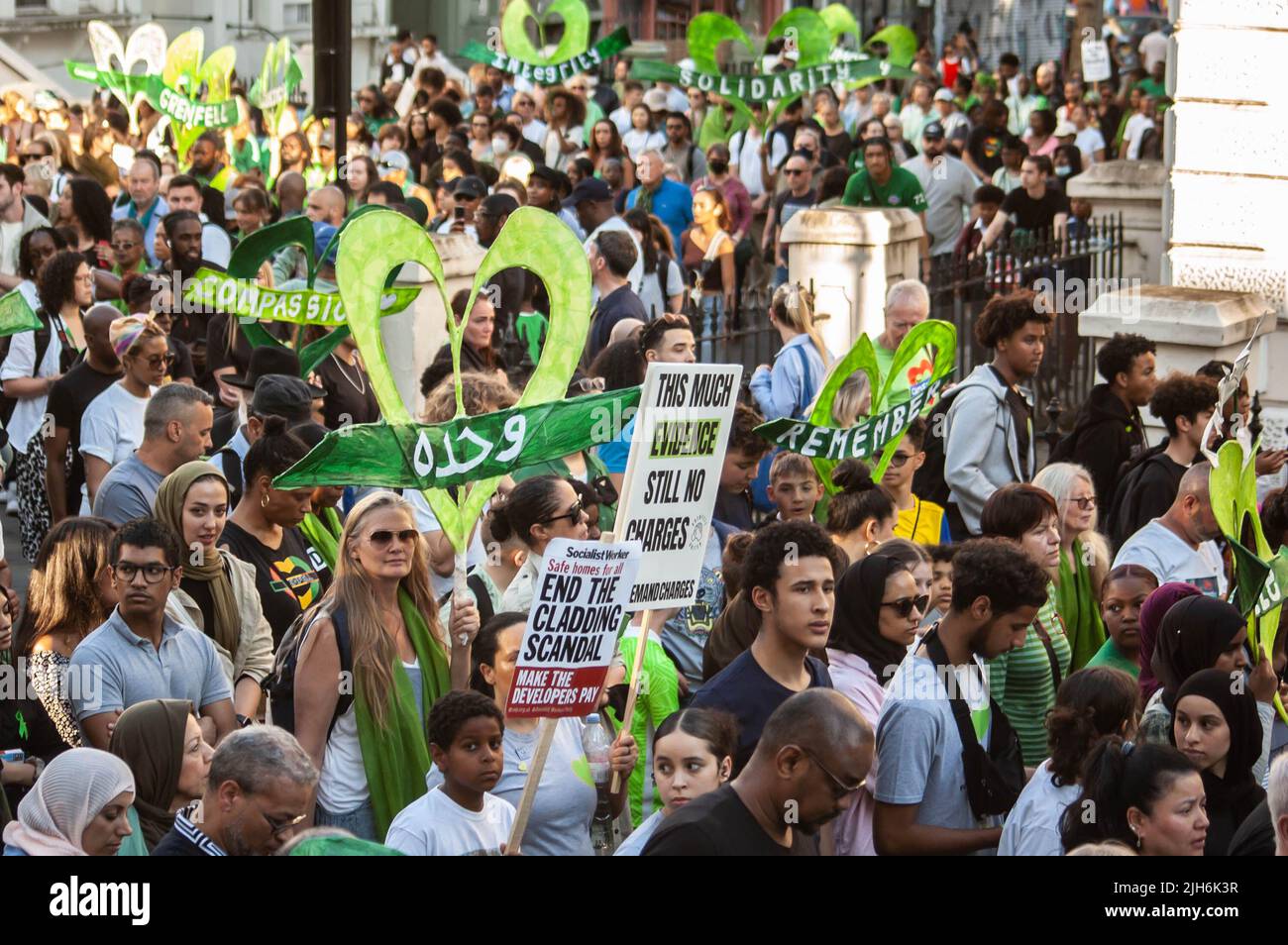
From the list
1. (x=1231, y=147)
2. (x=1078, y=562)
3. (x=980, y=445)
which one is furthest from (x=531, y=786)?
(x=1231, y=147)

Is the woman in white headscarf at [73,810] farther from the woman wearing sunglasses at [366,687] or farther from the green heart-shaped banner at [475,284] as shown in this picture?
the green heart-shaped banner at [475,284]

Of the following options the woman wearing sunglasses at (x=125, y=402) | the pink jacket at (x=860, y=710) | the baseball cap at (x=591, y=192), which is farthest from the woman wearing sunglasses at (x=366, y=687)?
the baseball cap at (x=591, y=192)

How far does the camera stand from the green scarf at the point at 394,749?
5641 millimetres

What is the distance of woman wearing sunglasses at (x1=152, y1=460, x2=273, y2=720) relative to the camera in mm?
6398

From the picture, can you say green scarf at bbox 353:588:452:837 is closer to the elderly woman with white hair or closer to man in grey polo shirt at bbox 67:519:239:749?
man in grey polo shirt at bbox 67:519:239:749

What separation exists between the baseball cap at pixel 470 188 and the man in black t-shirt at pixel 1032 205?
4067 mm

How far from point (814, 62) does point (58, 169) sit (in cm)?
750

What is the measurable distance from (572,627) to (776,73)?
43.9 feet

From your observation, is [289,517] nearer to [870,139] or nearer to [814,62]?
[870,139]

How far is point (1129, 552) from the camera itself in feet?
23.1

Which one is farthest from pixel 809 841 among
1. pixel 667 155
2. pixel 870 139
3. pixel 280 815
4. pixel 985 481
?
pixel 667 155

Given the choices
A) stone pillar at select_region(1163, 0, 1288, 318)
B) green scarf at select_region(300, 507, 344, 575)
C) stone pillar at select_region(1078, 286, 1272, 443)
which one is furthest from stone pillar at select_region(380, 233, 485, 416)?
green scarf at select_region(300, 507, 344, 575)

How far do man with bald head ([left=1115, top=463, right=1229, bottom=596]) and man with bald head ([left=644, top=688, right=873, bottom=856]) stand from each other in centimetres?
Answer: 272

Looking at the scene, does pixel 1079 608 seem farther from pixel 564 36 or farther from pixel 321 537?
pixel 564 36
